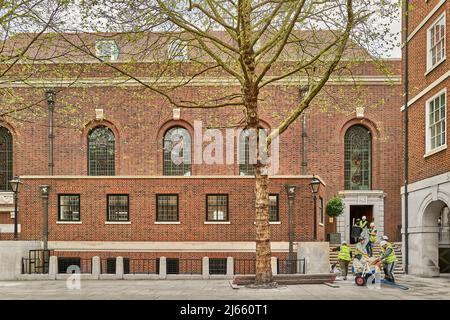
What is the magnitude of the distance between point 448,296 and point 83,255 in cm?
1747

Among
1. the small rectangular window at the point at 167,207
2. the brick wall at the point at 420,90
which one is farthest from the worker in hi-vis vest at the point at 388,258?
the small rectangular window at the point at 167,207

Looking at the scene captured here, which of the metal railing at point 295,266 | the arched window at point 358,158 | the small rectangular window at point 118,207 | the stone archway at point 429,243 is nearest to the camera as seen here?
the stone archway at point 429,243

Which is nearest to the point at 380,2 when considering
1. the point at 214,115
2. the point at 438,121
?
the point at 438,121

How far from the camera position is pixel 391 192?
32312mm

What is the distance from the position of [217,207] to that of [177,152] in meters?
7.53

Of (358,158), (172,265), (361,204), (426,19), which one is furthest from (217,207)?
(426,19)

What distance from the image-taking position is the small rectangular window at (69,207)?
2702cm

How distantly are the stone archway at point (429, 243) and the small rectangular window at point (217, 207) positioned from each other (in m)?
9.16

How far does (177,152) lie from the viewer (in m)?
33.1

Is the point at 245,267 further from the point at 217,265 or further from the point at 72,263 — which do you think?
the point at 72,263

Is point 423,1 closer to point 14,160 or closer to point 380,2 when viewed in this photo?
point 380,2

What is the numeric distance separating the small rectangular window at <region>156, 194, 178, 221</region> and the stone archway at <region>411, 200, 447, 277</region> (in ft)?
38.0

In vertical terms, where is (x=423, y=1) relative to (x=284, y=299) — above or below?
above

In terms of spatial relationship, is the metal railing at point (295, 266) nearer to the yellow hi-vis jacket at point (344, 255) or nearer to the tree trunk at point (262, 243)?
the yellow hi-vis jacket at point (344, 255)
